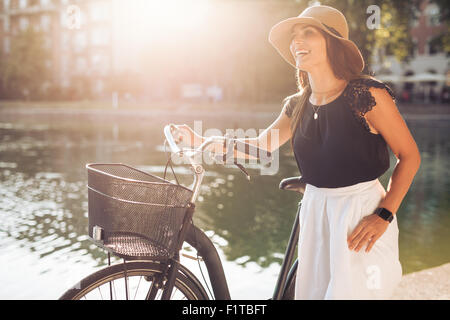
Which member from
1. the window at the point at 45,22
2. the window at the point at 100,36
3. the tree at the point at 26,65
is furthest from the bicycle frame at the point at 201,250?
the window at the point at 45,22

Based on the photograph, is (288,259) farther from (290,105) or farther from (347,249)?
(290,105)

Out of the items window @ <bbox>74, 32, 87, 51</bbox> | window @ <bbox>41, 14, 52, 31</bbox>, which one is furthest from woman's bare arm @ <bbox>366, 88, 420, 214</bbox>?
window @ <bbox>41, 14, 52, 31</bbox>

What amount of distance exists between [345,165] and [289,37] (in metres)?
0.59

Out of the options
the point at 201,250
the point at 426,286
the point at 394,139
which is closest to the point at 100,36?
the point at 426,286

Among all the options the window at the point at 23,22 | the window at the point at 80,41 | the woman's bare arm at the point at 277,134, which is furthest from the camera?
the window at the point at 23,22

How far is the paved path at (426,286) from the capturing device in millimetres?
3469

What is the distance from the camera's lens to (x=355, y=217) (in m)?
2.00

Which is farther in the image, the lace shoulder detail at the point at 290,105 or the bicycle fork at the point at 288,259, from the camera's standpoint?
the bicycle fork at the point at 288,259

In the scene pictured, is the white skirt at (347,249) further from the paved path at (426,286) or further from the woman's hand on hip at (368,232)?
the paved path at (426,286)

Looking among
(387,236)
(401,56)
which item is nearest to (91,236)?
(387,236)

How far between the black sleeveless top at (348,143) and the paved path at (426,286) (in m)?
1.74

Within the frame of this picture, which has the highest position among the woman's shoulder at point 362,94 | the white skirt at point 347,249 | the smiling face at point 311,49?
the smiling face at point 311,49

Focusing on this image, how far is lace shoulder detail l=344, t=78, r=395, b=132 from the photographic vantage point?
1.94 m

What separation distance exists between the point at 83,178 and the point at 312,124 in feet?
25.2
